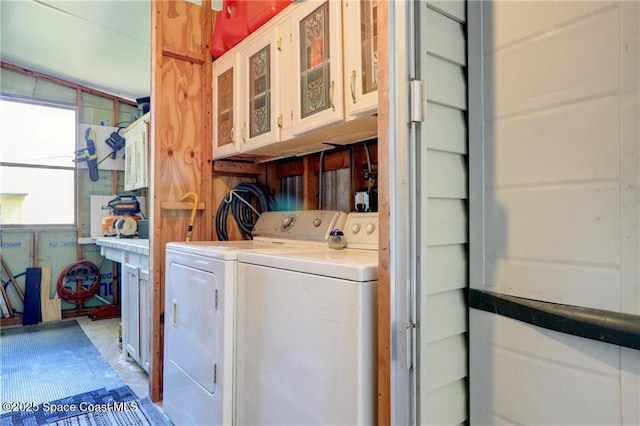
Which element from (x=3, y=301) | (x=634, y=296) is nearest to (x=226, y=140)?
(x=634, y=296)

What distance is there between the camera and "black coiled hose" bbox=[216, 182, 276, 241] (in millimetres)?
2793

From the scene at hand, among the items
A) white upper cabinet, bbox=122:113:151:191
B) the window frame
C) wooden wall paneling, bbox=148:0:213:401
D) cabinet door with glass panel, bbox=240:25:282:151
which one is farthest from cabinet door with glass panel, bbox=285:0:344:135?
the window frame

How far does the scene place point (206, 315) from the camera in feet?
6.12

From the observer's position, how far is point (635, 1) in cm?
87

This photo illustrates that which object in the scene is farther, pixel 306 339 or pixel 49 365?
pixel 49 365

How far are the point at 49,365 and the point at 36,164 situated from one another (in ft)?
9.01

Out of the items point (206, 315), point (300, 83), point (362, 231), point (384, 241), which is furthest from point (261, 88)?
point (384, 241)

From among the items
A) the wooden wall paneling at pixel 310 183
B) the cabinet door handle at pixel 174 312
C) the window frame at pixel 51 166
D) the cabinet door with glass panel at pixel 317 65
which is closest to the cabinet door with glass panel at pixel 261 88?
the cabinet door with glass panel at pixel 317 65

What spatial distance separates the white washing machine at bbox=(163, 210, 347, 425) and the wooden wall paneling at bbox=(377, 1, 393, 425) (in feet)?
2.69

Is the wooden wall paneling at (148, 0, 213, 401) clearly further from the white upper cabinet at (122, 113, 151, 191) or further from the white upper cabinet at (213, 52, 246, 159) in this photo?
the white upper cabinet at (122, 113, 151, 191)

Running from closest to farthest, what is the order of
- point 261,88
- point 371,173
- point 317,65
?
point 317,65, point 371,173, point 261,88

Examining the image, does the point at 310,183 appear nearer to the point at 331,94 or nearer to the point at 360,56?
the point at 331,94

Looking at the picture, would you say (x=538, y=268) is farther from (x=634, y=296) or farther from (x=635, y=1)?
(x=635, y=1)

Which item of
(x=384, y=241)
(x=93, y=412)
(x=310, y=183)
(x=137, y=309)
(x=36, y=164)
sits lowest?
(x=93, y=412)
